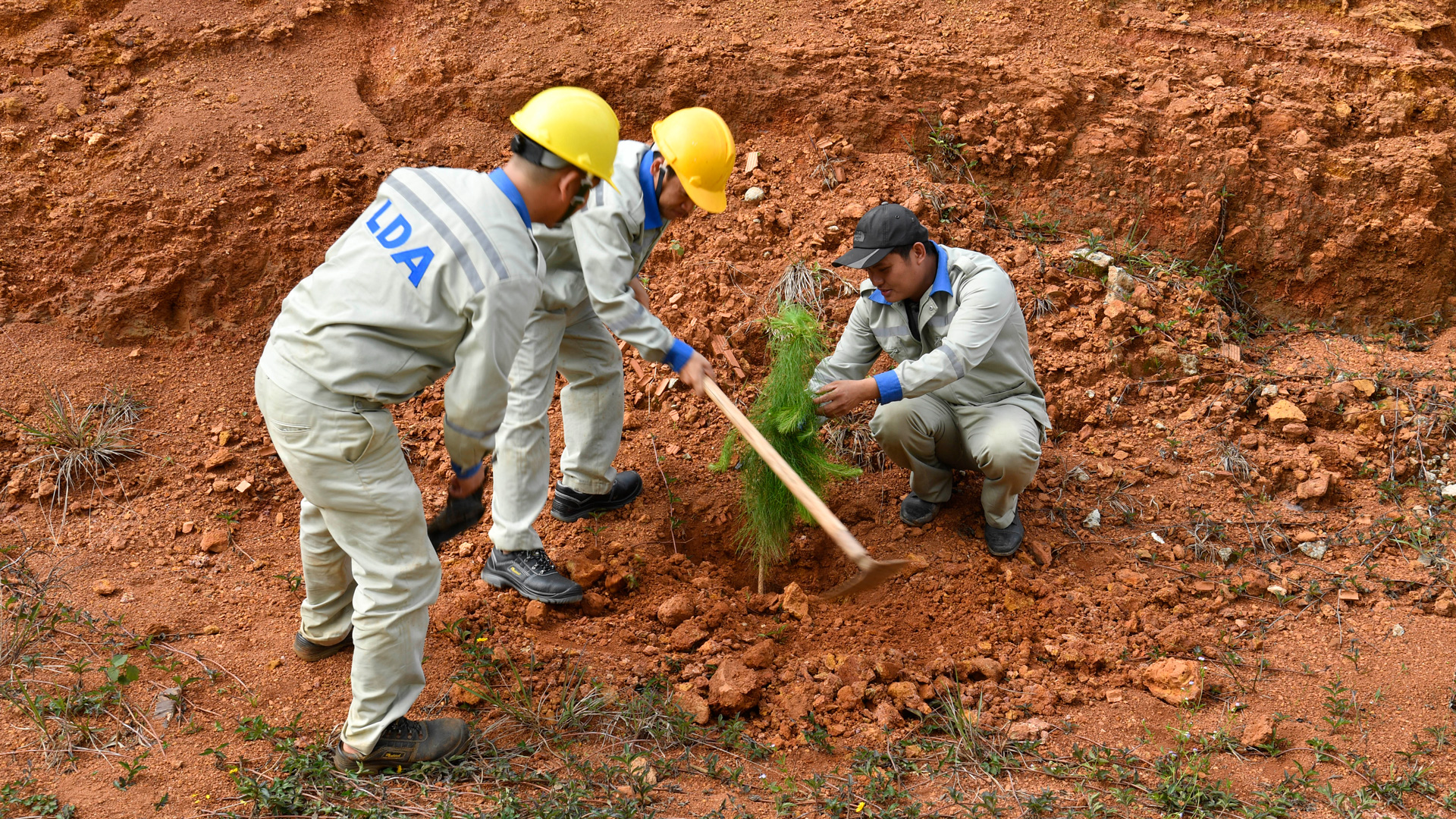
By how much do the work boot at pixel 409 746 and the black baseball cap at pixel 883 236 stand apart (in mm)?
2036

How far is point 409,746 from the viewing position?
109 inches

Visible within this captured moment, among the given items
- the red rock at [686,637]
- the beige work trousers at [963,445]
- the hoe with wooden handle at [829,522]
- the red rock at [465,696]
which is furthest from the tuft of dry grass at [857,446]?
the red rock at [465,696]

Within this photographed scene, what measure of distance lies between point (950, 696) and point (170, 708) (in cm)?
252

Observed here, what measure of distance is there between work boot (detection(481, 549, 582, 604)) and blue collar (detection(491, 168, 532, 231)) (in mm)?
1547

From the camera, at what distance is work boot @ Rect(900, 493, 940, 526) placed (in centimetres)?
405

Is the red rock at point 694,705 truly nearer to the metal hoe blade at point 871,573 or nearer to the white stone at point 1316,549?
the metal hoe blade at point 871,573

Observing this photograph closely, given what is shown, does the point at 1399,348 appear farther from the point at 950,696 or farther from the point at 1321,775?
the point at 950,696

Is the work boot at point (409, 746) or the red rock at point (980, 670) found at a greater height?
the work boot at point (409, 746)

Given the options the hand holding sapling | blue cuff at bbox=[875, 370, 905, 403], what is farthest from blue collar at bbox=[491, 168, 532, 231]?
blue cuff at bbox=[875, 370, 905, 403]

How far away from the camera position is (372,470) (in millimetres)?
2537

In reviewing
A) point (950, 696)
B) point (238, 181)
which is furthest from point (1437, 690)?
point (238, 181)

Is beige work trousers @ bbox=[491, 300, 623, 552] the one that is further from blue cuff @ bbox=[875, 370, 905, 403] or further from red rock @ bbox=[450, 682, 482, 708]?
blue cuff @ bbox=[875, 370, 905, 403]

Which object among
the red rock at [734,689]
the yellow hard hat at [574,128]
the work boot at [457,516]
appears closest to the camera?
the yellow hard hat at [574,128]

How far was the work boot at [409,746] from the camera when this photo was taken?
2736 millimetres
